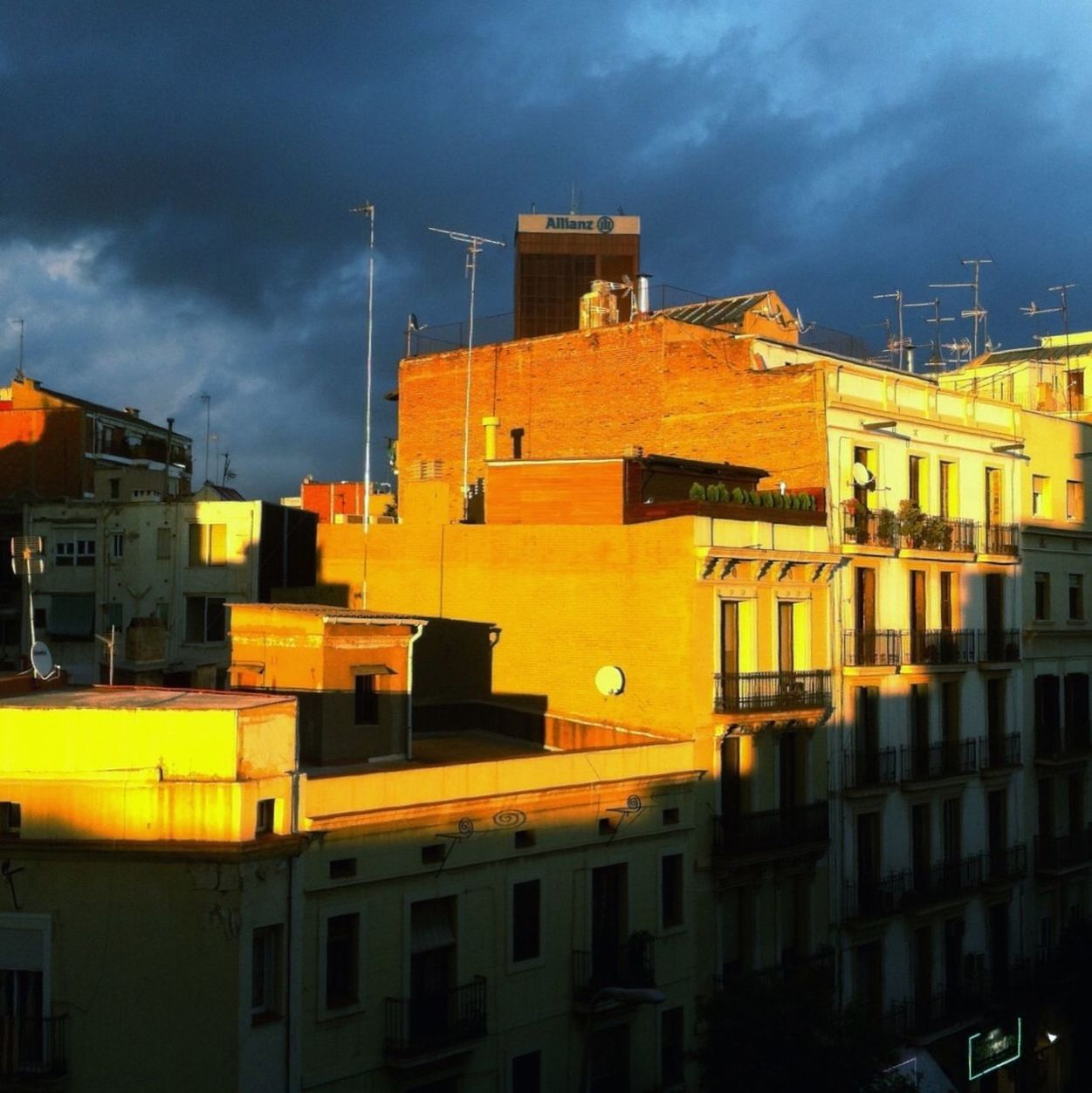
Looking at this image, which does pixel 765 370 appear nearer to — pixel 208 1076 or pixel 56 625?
pixel 56 625

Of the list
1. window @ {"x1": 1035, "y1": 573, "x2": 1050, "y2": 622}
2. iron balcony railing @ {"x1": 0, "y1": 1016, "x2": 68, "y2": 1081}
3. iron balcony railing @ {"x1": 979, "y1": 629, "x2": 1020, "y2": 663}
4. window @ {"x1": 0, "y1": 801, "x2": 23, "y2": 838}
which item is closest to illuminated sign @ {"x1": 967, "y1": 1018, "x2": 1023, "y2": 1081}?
iron balcony railing @ {"x1": 979, "y1": 629, "x2": 1020, "y2": 663}

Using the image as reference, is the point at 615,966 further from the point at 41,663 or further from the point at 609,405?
the point at 609,405

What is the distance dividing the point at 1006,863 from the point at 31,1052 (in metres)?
32.8

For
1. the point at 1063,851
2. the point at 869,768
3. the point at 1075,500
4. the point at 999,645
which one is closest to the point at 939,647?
the point at 999,645

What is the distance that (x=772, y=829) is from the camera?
36750mm

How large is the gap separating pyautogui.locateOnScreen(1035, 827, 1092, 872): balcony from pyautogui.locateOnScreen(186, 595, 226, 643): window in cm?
2734

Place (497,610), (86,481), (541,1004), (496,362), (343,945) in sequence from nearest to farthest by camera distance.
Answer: (343,945) < (541,1004) < (497,610) < (496,362) < (86,481)

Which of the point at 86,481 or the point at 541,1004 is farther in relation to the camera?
the point at 86,481

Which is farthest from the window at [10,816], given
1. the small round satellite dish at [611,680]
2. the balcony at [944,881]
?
the balcony at [944,881]

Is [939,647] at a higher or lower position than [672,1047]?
higher

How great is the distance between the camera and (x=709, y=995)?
3412cm

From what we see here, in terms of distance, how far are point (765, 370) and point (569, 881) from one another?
720 inches

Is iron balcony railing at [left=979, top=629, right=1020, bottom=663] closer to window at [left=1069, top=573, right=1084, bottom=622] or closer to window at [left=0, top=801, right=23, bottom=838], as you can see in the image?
window at [left=1069, top=573, right=1084, bottom=622]

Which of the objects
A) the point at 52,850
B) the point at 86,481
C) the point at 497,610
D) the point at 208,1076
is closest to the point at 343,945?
the point at 208,1076
